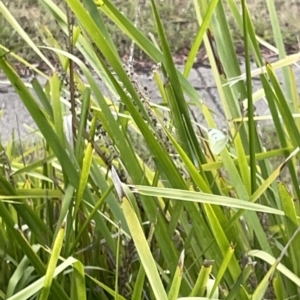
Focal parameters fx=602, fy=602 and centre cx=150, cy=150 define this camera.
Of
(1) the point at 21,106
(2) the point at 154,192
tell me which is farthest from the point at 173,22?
(2) the point at 154,192

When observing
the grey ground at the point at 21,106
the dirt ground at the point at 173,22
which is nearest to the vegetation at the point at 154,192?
the grey ground at the point at 21,106

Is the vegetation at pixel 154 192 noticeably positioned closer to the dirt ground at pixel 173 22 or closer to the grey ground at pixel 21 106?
the grey ground at pixel 21 106

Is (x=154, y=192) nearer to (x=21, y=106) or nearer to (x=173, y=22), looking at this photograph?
(x=21, y=106)

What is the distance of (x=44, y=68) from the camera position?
104 inches

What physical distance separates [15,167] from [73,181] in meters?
0.31

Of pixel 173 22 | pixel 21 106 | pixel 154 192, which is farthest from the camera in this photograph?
pixel 173 22

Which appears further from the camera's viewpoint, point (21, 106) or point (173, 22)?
point (173, 22)

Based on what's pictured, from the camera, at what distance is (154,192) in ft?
1.91

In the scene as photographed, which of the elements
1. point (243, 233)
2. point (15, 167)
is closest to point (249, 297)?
point (243, 233)

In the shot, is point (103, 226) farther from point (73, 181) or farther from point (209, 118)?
point (209, 118)

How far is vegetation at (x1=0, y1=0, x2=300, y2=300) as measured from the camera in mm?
616

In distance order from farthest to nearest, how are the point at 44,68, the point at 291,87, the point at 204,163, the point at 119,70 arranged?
1. the point at 44,68
2. the point at 291,87
3. the point at 204,163
4. the point at 119,70

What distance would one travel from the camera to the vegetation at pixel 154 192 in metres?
0.62

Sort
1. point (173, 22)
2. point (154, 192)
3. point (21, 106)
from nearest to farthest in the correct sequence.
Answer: point (154, 192), point (21, 106), point (173, 22)
